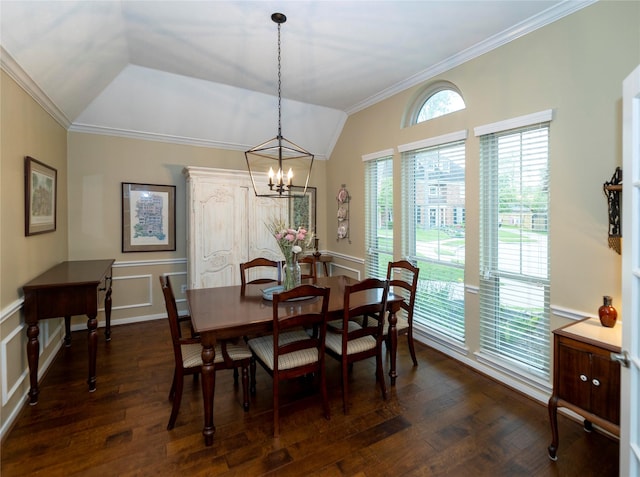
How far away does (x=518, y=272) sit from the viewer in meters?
2.66

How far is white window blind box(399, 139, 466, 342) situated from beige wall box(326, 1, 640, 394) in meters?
0.18

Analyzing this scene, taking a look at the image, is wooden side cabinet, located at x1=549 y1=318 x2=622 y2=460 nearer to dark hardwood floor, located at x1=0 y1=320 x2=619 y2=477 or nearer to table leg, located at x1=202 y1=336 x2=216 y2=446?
dark hardwood floor, located at x1=0 y1=320 x2=619 y2=477

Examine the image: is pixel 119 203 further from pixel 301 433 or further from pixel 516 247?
pixel 516 247

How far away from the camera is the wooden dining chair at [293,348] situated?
2.04 metres

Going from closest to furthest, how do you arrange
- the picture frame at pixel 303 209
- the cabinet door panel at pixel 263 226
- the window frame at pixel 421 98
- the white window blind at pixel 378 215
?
the window frame at pixel 421 98, the white window blind at pixel 378 215, the cabinet door panel at pixel 263 226, the picture frame at pixel 303 209

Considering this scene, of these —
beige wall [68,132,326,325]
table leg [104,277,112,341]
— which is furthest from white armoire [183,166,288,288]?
table leg [104,277,112,341]

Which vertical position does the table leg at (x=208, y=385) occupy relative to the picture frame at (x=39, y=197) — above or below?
below

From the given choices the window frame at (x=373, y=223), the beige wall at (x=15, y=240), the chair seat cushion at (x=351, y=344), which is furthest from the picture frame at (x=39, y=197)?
the window frame at (x=373, y=223)

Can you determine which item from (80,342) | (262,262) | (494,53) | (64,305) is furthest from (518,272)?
(80,342)

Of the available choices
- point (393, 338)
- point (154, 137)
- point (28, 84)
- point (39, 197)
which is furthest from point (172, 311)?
point (154, 137)

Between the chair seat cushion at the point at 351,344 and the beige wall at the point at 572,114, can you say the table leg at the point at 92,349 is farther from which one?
the beige wall at the point at 572,114

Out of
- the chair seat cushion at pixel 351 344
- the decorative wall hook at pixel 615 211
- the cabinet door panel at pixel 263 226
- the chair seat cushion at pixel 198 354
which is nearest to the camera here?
the decorative wall hook at pixel 615 211

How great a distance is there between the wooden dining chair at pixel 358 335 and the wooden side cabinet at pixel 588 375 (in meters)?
1.08

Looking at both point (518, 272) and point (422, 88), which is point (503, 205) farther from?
point (422, 88)
